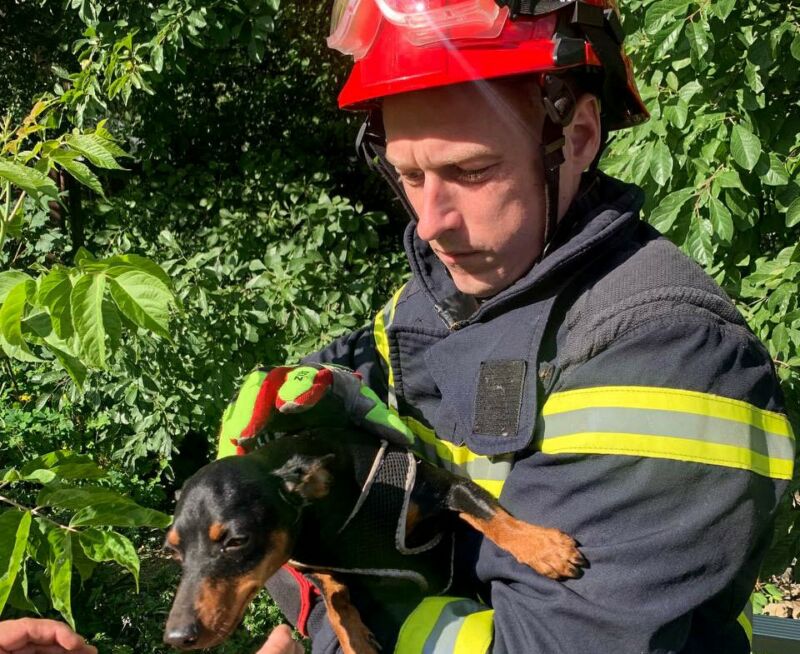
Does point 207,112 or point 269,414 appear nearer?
point 269,414

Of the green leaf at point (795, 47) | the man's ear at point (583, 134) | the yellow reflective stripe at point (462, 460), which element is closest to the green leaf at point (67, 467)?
the yellow reflective stripe at point (462, 460)

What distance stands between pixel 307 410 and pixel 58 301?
57cm

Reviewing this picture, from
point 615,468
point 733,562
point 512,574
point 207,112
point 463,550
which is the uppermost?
point 615,468

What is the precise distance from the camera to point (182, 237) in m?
6.23

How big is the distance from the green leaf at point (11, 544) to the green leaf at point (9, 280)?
0.47 metres

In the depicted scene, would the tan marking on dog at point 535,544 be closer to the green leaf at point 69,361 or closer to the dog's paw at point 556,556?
the dog's paw at point 556,556

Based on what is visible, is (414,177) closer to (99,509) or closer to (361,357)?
(361,357)

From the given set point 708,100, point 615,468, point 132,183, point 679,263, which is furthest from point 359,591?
point 132,183

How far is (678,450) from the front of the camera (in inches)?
52.0

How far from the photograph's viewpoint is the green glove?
67.7 inches

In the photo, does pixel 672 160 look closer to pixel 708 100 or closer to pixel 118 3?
pixel 708 100

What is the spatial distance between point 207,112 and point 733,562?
6324mm

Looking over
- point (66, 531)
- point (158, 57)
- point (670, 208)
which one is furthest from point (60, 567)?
point (158, 57)

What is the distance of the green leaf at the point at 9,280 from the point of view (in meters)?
1.82
